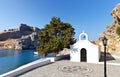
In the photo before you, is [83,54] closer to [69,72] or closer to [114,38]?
[69,72]

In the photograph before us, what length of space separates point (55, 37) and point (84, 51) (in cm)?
606

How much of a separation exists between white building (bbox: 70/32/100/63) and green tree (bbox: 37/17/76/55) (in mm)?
1805

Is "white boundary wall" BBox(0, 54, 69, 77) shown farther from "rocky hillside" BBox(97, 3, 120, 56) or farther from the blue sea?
"rocky hillside" BBox(97, 3, 120, 56)

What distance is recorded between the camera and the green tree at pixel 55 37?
28312mm

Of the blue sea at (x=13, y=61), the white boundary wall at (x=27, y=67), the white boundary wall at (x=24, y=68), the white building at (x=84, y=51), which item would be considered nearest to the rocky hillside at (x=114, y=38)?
the white building at (x=84, y=51)

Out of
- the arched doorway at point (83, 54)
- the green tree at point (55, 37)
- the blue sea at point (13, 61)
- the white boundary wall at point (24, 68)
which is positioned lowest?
the blue sea at point (13, 61)

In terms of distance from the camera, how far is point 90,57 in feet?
90.6

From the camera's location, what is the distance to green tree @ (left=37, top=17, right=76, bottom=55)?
28312mm

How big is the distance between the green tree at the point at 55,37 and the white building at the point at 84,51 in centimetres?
181

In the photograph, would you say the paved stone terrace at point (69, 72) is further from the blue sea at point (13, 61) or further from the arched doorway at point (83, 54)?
the blue sea at point (13, 61)

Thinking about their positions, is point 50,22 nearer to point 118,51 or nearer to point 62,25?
point 62,25

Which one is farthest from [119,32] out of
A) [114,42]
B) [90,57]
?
[90,57]

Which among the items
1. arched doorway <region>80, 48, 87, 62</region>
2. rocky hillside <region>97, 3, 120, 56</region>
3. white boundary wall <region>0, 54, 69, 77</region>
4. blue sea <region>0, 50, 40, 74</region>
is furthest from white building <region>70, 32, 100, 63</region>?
blue sea <region>0, 50, 40, 74</region>

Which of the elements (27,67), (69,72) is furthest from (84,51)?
(27,67)
